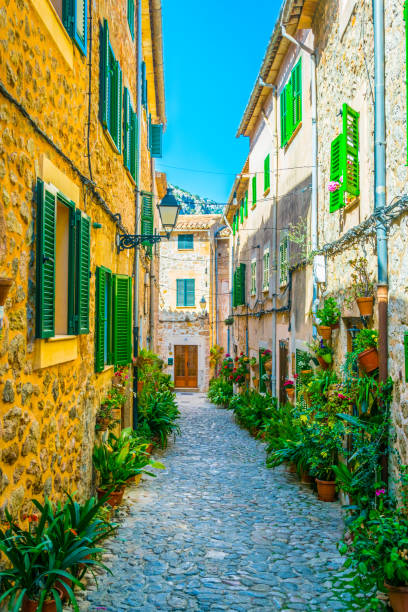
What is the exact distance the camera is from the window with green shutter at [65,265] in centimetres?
448

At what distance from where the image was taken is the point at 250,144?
59.8ft

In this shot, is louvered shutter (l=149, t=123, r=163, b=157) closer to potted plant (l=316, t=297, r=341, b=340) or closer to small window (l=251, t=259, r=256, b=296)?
small window (l=251, t=259, r=256, b=296)

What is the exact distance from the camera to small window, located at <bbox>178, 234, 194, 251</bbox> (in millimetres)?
28891

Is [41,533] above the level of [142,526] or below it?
above

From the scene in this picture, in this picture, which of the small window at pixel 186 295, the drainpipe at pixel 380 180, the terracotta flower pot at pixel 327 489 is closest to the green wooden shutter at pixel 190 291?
the small window at pixel 186 295

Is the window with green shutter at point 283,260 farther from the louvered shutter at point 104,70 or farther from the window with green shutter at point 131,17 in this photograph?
the louvered shutter at point 104,70

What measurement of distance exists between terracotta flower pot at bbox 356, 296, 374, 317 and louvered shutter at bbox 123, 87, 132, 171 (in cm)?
496

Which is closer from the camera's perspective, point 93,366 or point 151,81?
point 93,366

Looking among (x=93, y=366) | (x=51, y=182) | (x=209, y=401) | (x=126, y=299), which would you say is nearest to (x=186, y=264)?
(x=209, y=401)

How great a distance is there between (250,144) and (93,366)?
13241 mm

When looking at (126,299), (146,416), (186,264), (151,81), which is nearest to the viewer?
(126,299)

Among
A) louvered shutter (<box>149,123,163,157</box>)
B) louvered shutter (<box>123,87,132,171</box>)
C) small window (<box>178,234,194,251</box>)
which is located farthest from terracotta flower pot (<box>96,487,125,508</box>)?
small window (<box>178,234,194,251</box>)

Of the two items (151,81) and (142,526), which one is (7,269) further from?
(151,81)

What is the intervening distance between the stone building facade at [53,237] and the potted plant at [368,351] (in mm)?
3062
